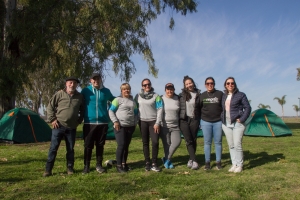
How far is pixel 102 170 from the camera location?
511 centimetres

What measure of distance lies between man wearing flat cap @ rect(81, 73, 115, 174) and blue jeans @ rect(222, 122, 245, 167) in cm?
224

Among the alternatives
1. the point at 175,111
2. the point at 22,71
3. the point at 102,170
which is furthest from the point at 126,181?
the point at 22,71

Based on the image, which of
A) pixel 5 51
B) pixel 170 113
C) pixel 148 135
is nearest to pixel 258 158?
pixel 170 113

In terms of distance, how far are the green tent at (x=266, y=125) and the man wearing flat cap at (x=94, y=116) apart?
9155 mm

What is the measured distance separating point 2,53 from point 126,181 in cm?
874

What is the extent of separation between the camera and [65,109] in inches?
193

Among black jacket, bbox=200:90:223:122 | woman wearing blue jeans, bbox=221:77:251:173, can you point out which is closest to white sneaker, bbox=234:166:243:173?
woman wearing blue jeans, bbox=221:77:251:173

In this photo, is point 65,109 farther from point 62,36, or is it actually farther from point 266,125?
point 266,125

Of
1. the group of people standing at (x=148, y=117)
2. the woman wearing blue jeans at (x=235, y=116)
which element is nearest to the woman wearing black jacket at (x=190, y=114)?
the group of people standing at (x=148, y=117)

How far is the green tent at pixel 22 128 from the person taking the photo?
10.0m

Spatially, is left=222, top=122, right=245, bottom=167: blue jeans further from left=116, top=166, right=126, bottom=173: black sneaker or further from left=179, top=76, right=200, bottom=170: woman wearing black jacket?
left=116, top=166, right=126, bottom=173: black sneaker

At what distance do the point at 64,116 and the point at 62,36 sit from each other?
7.16 meters

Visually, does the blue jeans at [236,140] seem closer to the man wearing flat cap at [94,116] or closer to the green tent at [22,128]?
the man wearing flat cap at [94,116]

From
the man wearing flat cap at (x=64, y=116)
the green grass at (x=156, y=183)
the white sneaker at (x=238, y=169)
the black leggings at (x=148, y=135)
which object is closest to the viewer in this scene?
the green grass at (x=156, y=183)
